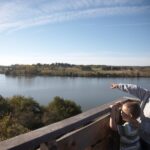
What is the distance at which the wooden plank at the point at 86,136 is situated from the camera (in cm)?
191

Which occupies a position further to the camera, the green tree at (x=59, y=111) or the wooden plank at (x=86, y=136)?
the green tree at (x=59, y=111)

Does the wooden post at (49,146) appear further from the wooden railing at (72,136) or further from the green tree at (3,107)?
the green tree at (3,107)

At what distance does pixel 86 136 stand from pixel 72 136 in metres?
0.26

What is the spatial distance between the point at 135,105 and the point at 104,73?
292 feet

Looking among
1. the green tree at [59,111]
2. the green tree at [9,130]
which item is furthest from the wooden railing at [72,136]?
the green tree at [59,111]

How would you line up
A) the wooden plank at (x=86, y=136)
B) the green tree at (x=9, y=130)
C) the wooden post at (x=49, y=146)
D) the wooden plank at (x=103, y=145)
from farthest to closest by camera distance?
the green tree at (x=9, y=130) < the wooden plank at (x=103, y=145) < the wooden plank at (x=86, y=136) < the wooden post at (x=49, y=146)

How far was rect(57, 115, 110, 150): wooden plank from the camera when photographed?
6.28 ft

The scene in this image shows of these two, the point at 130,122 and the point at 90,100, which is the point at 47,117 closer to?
the point at 90,100

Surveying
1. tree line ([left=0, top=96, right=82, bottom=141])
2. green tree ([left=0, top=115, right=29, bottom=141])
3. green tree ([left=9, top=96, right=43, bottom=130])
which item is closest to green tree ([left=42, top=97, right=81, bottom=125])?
tree line ([left=0, top=96, right=82, bottom=141])

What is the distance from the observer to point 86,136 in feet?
7.28

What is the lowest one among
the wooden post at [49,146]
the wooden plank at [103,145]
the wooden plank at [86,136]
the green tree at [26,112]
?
the green tree at [26,112]

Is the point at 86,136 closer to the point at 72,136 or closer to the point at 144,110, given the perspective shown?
the point at 72,136

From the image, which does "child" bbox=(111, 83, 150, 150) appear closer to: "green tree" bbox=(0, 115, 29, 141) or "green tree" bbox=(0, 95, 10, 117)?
"green tree" bbox=(0, 115, 29, 141)

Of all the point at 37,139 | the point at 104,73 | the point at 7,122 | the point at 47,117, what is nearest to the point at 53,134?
the point at 37,139
